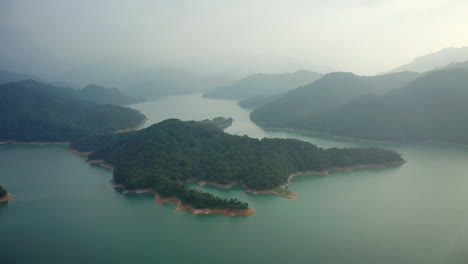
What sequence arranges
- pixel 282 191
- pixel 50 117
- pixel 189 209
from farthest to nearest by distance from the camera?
pixel 50 117 < pixel 282 191 < pixel 189 209

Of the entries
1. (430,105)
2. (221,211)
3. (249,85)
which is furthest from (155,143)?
(249,85)

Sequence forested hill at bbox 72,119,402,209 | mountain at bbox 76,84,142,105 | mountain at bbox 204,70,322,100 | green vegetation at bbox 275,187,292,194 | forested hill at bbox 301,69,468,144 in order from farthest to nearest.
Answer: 1. mountain at bbox 204,70,322,100
2. mountain at bbox 76,84,142,105
3. forested hill at bbox 301,69,468,144
4. forested hill at bbox 72,119,402,209
5. green vegetation at bbox 275,187,292,194

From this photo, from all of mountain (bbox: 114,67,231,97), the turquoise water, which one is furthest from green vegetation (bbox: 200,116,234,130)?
mountain (bbox: 114,67,231,97)

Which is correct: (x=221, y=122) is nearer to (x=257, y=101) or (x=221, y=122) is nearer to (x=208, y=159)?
(x=208, y=159)

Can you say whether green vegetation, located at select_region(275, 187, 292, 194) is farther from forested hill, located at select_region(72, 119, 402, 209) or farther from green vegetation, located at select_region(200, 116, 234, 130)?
green vegetation, located at select_region(200, 116, 234, 130)

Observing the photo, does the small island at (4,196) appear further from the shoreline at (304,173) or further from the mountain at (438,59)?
the mountain at (438,59)

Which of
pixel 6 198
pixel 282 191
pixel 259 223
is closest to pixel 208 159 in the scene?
pixel 282 191

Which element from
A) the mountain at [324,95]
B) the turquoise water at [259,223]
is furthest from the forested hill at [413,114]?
the turquoise water at [259,223]
